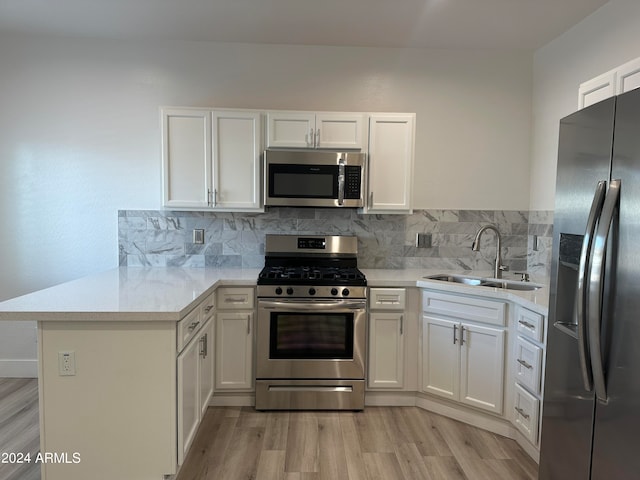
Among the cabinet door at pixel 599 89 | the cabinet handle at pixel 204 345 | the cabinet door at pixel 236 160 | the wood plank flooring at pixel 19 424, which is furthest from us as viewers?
the cabinet door at pixel 236 160

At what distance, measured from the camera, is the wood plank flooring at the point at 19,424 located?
7.02 feet

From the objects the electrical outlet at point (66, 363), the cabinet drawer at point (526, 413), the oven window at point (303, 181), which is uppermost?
the oven window at point (303, 181)

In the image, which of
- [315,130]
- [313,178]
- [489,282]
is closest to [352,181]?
[313,178]

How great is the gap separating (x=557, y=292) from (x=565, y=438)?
58 centimetres

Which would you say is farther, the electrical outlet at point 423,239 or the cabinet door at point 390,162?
the electrical outlet at point 423,239

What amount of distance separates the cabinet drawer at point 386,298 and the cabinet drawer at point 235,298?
2.81 ft

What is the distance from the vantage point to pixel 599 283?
1337mm

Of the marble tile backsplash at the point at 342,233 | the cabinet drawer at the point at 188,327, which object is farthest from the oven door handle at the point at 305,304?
the marble tile backsplash at the point at 342,233

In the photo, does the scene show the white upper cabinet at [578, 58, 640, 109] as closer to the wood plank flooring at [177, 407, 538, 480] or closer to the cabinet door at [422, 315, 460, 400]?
the cabinet door at [422, 315, 460, 400]

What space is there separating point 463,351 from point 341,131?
178 cm

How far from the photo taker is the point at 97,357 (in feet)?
5.90

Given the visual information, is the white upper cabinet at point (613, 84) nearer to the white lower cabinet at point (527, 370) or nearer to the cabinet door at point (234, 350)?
the white lower cabinet at point (527, 370)

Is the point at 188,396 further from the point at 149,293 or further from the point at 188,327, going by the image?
the point at 149,293

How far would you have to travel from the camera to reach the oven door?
277cm
